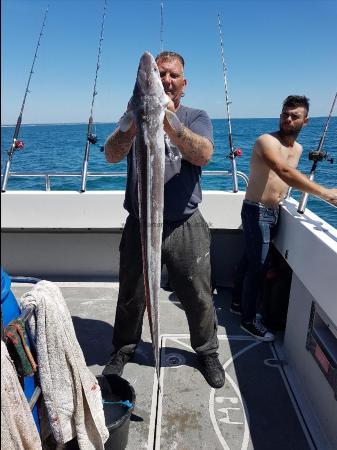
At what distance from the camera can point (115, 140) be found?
2.12 metres

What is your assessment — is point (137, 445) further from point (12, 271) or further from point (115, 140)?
point (12, 271)

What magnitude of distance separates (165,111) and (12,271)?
3.88 metres

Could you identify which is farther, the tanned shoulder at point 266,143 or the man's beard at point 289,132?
the man's beard at point 289,132

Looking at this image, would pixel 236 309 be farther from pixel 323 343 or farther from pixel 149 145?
pixel 149 145

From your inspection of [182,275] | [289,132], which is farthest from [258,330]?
[289,132]

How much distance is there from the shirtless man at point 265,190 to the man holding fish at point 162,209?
0.67 metres

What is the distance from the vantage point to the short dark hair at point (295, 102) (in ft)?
10.3

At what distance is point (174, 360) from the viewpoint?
127 inches

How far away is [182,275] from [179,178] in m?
0.73

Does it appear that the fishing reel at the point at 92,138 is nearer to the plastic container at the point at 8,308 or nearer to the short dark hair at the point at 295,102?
the short dark hair at the point at 295,102

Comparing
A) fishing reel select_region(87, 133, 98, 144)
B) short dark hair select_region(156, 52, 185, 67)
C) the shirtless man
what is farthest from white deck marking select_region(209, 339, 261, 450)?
fishing reel select_region(87, 133, 98, 144)

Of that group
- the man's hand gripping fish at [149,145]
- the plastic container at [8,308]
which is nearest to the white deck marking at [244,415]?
the man's hand gripping fish at [149,145]

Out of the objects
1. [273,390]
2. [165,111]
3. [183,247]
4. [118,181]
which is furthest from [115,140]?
[118,181]

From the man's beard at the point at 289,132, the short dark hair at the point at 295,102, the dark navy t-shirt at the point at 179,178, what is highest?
the short dark hair at the point at 295,102
